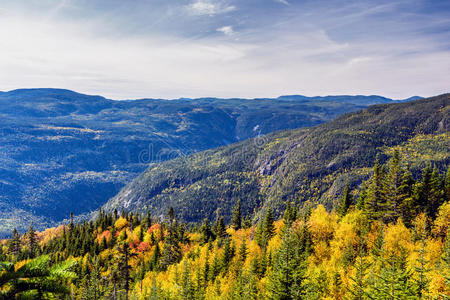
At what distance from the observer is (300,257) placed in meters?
47.3

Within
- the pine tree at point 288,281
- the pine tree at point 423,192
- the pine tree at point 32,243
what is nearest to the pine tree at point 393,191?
the pine tree at point 423,192

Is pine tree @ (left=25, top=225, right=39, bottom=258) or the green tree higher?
the green tree

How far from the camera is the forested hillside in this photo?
28.4m

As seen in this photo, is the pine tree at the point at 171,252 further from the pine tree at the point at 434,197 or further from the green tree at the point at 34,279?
the green tree at the point at 34,279

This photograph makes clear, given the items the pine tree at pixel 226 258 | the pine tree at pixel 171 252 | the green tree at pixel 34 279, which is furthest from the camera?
the pine tree at pixel 171 252

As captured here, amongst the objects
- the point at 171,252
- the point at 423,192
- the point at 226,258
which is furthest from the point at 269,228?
the point at 423,192

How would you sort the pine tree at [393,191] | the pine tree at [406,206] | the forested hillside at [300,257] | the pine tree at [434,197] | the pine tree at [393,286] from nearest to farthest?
the pine tree at [393,286] → the forested hillside at [300,257] → the pine tree at [434,197] → the pine tree at [406,206] → the pine tree at [393,191]

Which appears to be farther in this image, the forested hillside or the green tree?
the forested hillside

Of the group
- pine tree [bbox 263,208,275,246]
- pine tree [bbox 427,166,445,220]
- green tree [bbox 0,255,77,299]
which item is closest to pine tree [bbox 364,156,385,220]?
pine tree [bbox 427,166,445,220]

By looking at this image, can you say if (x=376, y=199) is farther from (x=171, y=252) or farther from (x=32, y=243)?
(x=32, y=243)

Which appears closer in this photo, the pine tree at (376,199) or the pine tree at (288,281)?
the pine tree at (288,281)

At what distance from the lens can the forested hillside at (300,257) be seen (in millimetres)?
28406

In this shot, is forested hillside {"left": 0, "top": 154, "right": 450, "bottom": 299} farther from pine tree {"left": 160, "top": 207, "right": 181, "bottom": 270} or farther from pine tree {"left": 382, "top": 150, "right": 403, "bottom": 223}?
pine tree {"left": 160, "top": 207, "right": 181, "bottom": 270}

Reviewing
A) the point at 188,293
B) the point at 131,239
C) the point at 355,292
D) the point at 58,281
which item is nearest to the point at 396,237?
the point at 355,292
